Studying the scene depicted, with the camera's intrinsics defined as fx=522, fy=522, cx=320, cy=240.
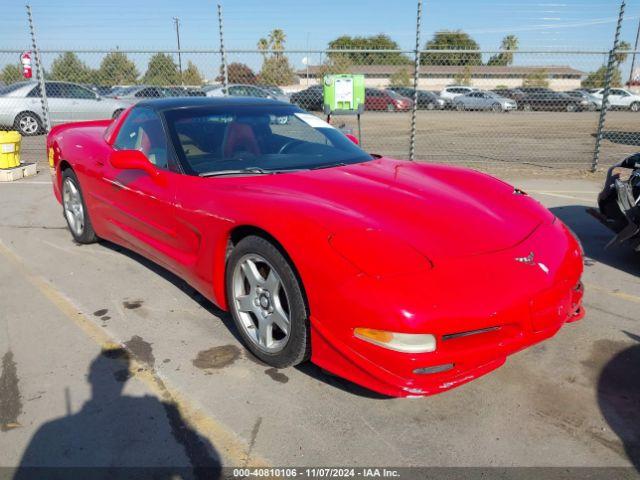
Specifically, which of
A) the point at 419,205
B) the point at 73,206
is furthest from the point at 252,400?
the point at 73,206

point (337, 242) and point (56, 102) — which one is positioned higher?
point (56, 102)

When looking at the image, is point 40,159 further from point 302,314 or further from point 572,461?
point 572,461

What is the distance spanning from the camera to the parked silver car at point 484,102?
28297 millimetres

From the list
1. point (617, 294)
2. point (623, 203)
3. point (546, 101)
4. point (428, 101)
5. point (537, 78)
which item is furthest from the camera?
point (428, 101)

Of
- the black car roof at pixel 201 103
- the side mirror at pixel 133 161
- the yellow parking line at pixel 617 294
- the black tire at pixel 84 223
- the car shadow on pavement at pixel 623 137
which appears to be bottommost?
the car shadow on pavement at pixel 623 137

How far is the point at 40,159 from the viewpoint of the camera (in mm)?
10070

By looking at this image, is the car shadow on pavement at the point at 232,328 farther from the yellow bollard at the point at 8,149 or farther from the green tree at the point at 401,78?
the green tree at the point at 401,78

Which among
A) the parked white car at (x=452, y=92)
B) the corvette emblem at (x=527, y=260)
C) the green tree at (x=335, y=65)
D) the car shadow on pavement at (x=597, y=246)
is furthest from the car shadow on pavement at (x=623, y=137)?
the parked white car at (x=452, y=92)

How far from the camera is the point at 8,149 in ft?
26.7

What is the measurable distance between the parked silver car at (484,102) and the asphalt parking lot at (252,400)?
26939mm

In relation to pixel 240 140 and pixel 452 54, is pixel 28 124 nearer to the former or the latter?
pixel 452 54

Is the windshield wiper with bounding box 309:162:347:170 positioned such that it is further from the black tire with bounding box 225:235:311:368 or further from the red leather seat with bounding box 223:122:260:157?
the black tire with bounding box 225:235:311:368

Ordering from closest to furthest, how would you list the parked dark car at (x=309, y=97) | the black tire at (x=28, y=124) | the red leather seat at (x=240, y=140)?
1. the red leather seat at (x=240, y=140)
2. the black tire at (x=28, y=124)
3. the parked dark car at (x=309, y=97)

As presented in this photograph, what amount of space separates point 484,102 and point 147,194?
29.3 meters
